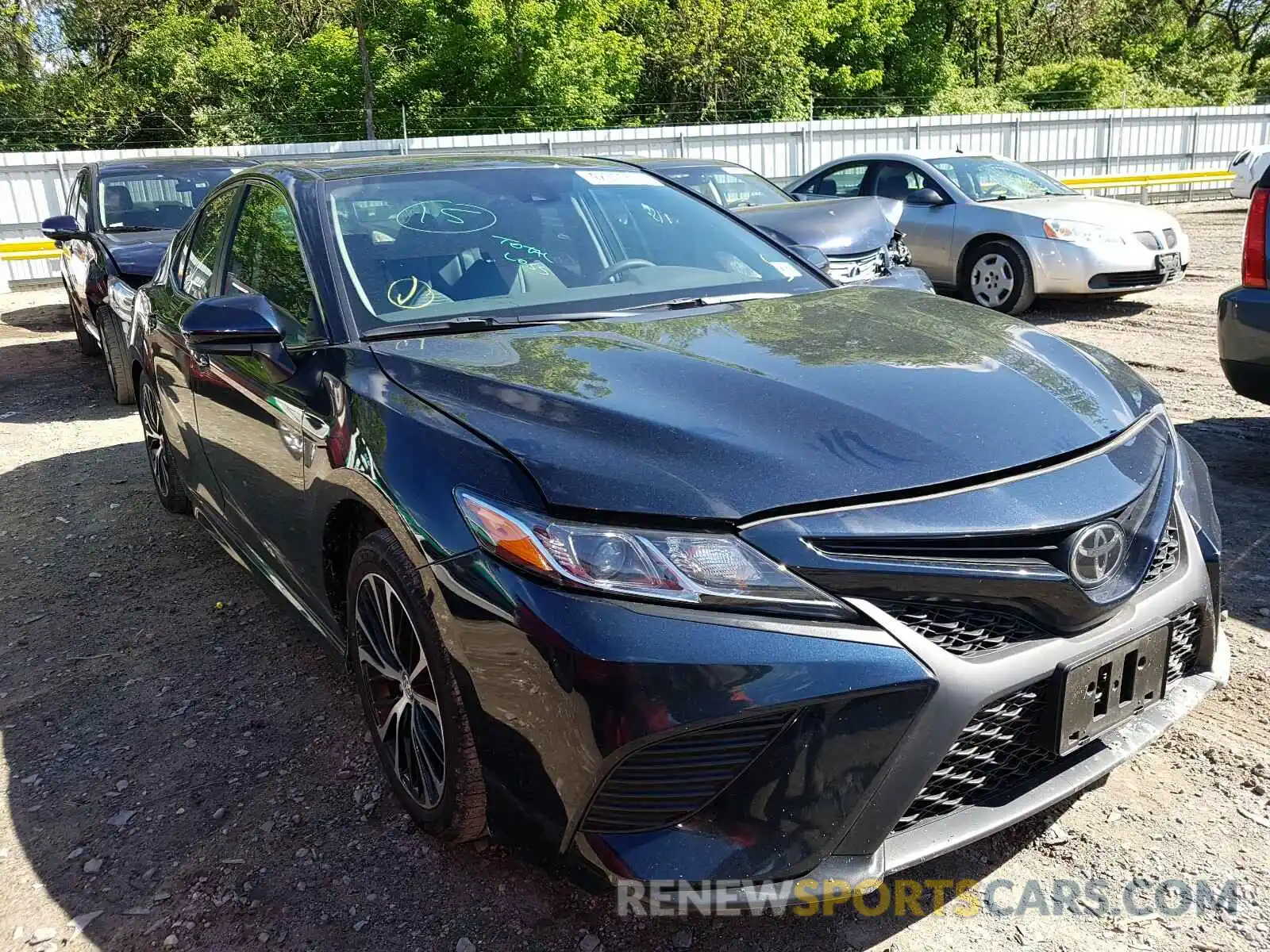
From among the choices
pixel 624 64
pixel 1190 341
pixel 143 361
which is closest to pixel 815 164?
pixel 624 64

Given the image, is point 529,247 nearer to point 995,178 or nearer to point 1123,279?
point 1123,279

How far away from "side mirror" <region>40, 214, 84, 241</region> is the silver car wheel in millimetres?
7511

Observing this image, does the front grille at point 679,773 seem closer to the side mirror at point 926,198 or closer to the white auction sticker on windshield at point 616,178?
the white auction sticker on windshield at point 616,178

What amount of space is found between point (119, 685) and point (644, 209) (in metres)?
2.39

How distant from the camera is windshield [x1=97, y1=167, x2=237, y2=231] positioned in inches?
325

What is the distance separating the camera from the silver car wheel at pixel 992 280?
30.5ft

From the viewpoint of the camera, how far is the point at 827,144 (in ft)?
62.6

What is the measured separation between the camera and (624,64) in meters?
24.2

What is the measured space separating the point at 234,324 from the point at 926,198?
8.29m

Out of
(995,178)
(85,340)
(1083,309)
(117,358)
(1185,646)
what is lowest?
(1083,309)

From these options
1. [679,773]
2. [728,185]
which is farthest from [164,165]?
[679,773]

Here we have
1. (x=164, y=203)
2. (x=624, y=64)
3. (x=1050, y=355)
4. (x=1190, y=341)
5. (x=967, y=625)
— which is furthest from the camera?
(x=624, y=64)

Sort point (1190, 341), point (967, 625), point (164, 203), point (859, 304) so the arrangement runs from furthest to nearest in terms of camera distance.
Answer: point (164, 203) → point (1190, 341) → point (859, 304) → point (967, 625)

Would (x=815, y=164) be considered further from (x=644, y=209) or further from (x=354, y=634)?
(x=354, y=634)
